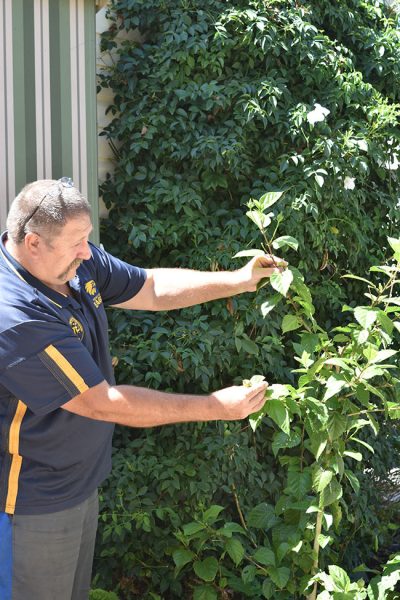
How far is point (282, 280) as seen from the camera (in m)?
2.94

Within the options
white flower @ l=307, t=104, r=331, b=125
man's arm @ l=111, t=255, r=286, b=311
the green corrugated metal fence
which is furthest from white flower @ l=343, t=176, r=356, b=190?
the green corrugated metal fence

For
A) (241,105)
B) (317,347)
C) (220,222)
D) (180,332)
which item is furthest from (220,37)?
(317,347)

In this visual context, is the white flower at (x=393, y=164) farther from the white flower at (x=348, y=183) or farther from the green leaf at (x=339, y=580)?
the green leaf at (x=339, y=580)

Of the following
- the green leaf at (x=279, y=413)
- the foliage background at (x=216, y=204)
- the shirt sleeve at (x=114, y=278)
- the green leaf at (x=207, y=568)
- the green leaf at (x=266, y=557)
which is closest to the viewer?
the green leaf at (x=279, y=413)

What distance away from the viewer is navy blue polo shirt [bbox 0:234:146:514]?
2545 mm

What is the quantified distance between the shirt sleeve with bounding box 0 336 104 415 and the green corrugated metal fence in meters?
0.99

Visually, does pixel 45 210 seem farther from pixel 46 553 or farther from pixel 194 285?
pixel 46 553

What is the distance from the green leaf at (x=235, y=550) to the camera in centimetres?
348

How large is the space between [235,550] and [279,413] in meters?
0.88

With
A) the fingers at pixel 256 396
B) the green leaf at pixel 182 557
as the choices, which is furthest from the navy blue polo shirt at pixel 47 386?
the green leaf at pixel 182 557

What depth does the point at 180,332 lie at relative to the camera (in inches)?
158

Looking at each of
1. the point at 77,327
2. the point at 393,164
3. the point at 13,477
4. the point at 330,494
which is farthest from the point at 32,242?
the point at 393,164

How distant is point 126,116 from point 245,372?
1.45 m

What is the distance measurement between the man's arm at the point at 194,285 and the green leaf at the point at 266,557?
106 cm
